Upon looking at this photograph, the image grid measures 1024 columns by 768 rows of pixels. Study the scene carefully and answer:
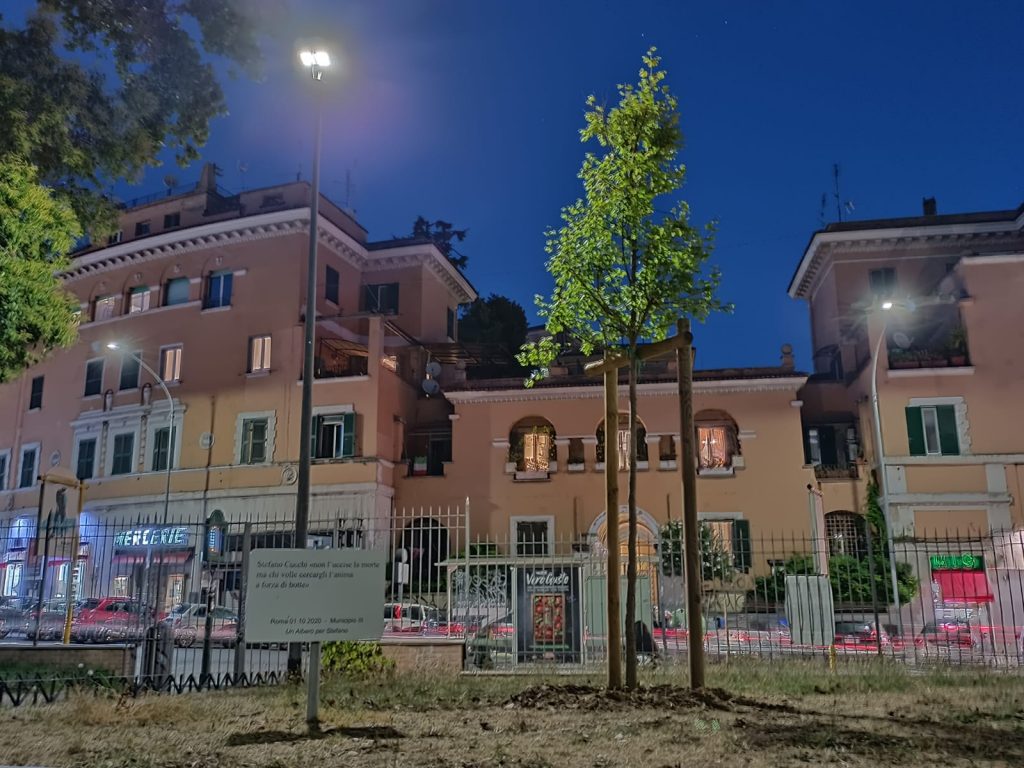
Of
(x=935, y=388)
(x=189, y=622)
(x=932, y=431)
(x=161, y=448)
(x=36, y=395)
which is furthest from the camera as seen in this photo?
(x=36, y=395)

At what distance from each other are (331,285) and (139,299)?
32.5 feet

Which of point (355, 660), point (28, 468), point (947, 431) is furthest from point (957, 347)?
point (28, 468)

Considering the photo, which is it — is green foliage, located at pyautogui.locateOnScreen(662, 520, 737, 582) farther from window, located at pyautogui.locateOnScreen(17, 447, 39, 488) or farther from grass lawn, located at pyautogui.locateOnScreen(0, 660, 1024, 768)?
window, located at pyautogui.locateOnScreen(17, 447, 39, 488)

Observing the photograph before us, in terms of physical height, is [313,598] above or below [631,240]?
below

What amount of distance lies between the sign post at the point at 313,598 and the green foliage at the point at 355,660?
14.4 feet

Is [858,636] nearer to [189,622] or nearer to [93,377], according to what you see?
[189,622]

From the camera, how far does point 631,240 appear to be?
10977mm

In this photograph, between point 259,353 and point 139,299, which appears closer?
point 259,353

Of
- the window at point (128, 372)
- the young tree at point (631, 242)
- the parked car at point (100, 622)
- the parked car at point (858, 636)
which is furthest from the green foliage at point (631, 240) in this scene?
the window at point (128, 372)

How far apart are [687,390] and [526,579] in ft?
21.0

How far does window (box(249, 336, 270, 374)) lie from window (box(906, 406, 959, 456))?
25.3 metres

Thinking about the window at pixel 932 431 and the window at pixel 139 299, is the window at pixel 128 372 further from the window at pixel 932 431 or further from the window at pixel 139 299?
the window at pixel 932 431

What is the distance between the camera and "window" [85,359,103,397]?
41.4m

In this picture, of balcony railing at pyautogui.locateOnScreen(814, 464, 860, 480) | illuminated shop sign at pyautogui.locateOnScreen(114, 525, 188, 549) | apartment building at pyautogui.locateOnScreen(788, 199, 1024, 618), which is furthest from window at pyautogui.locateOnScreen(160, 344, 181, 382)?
balcony railing at pyautogui.locateOnScreen(814, 464, 860, 480)
